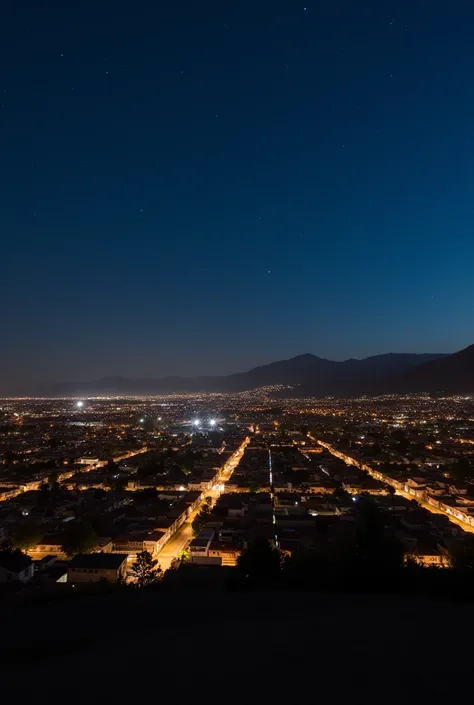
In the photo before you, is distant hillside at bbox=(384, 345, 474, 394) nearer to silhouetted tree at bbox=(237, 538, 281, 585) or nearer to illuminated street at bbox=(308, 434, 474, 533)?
illuminated street at bbox=(308, 434, 474, 533)

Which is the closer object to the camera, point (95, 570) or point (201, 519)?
point (95, 570)

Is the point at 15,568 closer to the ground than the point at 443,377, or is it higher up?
closer to the ground

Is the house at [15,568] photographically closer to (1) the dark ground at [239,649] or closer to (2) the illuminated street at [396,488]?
(1) the dark ground at [239,649]

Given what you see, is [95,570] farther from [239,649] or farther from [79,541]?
[239,649]

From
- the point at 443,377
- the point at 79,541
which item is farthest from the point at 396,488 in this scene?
the point at 443,377

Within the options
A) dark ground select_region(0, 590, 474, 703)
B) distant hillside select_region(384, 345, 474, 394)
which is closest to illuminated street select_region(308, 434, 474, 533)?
Answer: dark ground select_region(0, 590, 474, 703)

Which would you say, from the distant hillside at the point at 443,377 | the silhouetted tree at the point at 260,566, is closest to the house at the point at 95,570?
the silhouetted tree at the point at 260,566
